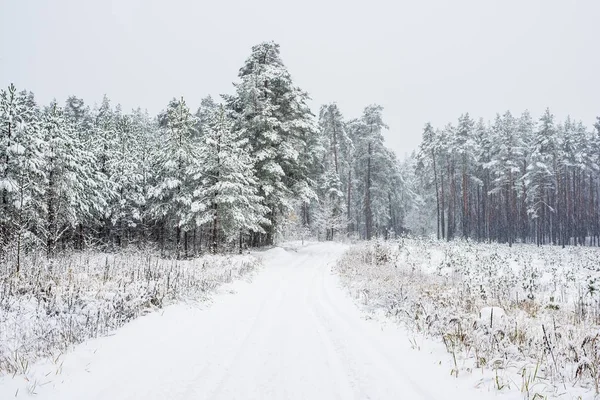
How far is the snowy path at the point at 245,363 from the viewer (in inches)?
157

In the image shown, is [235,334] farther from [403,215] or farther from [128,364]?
[403,215]

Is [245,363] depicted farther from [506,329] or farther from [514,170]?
[514,170]

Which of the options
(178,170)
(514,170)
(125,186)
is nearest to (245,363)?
(178,170)

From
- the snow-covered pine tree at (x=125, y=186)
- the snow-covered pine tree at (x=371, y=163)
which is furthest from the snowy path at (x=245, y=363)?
the snow-covered pine tree at (x=371, y=163)

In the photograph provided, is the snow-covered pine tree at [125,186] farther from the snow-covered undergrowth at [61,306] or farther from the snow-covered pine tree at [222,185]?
the snow-covered undergrowth at [61,306]

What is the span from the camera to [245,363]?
4965 mm

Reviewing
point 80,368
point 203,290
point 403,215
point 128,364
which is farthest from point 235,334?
point 403,215

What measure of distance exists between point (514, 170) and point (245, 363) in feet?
162

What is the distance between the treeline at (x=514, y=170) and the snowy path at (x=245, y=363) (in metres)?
41.0

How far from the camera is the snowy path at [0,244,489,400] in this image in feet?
13.1

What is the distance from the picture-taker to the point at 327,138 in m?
44.0

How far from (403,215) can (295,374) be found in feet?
196

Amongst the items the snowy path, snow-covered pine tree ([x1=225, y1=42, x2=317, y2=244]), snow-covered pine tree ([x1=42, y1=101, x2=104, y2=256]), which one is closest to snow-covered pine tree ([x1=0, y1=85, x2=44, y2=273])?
snow-covered pine tree ([x1=42, y1=101, x2=104, y2=256])

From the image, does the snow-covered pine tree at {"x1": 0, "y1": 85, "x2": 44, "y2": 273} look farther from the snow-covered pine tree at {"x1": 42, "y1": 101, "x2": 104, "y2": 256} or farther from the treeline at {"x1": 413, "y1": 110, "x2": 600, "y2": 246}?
the treeline at {"x1": 413, "y1": 110, "x2": 600, "y2": 246}
